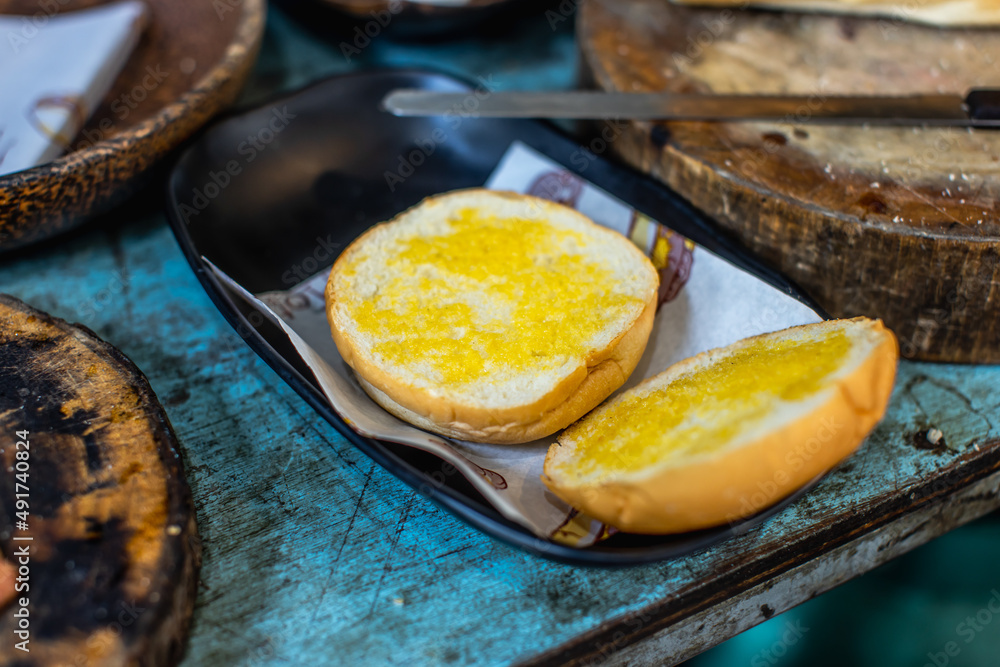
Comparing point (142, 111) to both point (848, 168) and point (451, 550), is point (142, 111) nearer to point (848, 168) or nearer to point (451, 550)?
point (451, 550)

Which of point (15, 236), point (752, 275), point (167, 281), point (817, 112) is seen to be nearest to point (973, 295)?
point (752, 275)

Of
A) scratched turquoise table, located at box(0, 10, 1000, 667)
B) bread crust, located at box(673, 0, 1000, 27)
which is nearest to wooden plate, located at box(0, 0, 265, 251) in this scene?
scratched turquoise table, located at box(0, 10, 1000, 667)

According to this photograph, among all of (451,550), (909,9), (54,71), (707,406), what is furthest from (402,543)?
(909,9)

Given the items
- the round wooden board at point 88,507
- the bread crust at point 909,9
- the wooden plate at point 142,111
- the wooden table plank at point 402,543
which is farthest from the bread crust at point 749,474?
the bread crust at point 909,9

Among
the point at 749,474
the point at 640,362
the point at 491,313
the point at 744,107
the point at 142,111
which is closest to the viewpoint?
the point at 749,474

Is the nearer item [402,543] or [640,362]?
[402,543]

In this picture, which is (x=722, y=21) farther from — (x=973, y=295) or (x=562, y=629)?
(x=562, y=629)

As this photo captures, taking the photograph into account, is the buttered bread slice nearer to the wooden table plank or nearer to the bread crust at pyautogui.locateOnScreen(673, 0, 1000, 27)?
the wooden table plank

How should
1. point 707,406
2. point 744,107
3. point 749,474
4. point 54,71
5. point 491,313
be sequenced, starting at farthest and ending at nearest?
point 54,71 → point 744,107 → point 491,313 → point 707,406 → point 749,474
